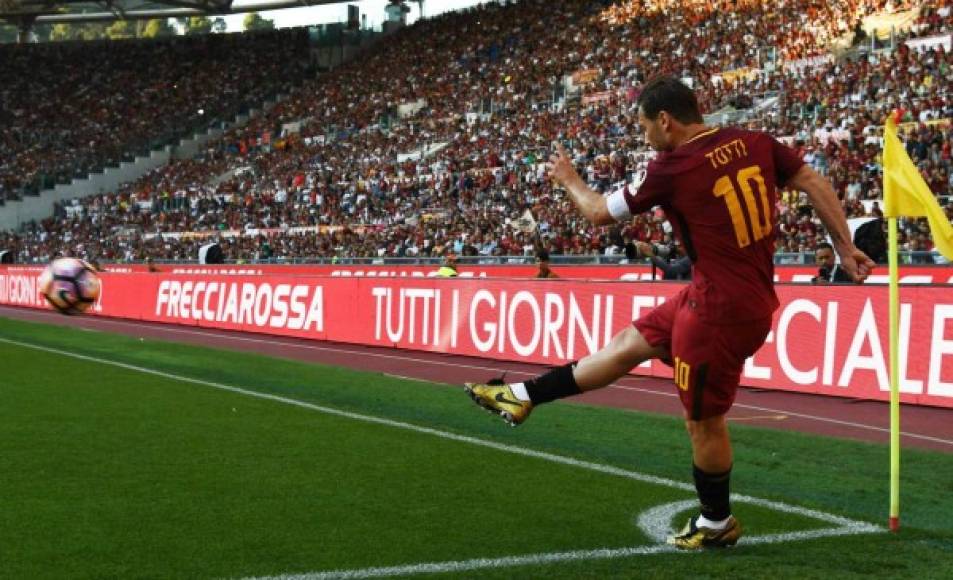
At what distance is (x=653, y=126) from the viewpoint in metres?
5.36

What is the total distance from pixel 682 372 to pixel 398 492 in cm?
223

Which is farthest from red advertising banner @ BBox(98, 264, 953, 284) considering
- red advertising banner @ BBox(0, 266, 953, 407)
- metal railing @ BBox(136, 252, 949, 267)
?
red advertising banner @ BBox(0, 266, 953, 407)

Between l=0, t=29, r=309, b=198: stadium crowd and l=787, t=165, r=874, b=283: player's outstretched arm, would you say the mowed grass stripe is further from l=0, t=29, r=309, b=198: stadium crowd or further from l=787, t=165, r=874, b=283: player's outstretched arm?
l=0, t=29, r=309, b=198: stadium crowd

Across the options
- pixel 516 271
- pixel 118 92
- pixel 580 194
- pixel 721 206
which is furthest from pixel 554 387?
pixel 118 92

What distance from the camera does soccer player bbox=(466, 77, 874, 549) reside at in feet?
17.1

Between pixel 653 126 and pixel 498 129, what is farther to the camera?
pixel 498 129

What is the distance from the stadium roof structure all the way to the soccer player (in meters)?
57.3

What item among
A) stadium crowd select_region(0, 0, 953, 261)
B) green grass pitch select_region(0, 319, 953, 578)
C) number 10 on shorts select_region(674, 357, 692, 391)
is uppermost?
stadium crowd select_region(0, 0, 953, 261)

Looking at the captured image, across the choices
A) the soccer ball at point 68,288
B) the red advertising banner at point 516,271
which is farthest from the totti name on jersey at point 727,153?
the soccer ball at point 68,288

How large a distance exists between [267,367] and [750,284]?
11.9 metres

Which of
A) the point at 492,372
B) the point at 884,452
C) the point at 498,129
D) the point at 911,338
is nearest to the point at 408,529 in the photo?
Result: the point at 884,452

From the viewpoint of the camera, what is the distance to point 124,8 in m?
66.7

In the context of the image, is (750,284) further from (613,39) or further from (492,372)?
(613,39)

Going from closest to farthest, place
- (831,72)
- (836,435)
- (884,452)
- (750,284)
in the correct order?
(750,284), (884,452), (836,435), (831,72)
